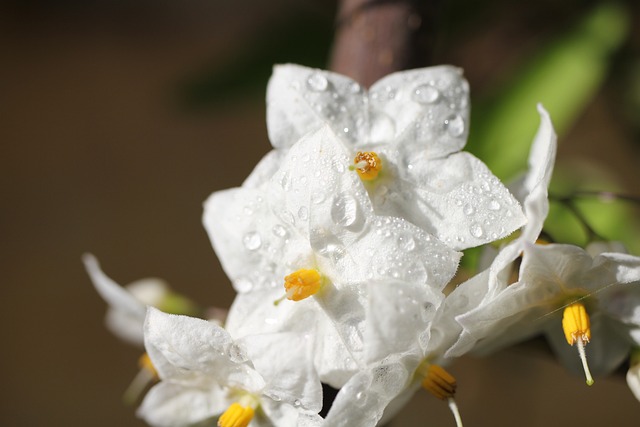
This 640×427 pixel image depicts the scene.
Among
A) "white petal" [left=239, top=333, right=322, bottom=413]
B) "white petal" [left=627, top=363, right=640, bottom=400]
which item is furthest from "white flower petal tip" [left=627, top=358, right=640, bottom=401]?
"white petal" [left=239, top=333, right=322, bottom=413]

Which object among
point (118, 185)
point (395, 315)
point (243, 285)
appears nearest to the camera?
point (395, 315)

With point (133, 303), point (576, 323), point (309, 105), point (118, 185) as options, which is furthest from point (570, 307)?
point (118, 185)

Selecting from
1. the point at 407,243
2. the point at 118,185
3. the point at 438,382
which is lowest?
the point at 118,185

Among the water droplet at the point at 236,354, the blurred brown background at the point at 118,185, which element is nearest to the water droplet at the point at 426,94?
the water droplet at the point at 236,354

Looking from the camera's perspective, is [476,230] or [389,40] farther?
[389,40]

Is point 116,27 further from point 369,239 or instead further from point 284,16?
point 369,239

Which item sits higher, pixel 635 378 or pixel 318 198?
pixel 318 198

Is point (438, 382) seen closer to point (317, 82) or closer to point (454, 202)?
point (454, 202)
